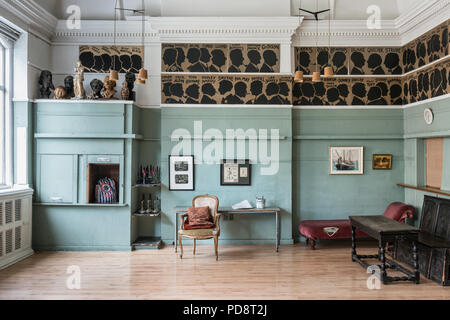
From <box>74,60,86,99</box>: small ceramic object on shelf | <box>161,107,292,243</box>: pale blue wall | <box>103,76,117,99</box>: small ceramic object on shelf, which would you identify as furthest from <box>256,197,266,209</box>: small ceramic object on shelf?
<box>74,60,86,99</box>: small ceramic object on shelf

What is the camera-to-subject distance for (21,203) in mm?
5977

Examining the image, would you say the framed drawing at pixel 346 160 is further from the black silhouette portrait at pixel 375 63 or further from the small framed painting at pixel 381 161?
the black silhouette portrait at pixel 375 63

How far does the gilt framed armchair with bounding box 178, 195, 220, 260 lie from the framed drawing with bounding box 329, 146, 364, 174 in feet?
9.02

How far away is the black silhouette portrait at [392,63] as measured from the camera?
7.16m

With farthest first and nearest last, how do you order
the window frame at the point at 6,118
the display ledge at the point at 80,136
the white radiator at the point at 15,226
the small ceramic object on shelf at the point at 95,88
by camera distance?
the small ceramic object on shelf at the point at 95,88 → the display ledge at the point at 80,136 → the window frame at the point at 6,118 → the white radiator at the point at 15,226

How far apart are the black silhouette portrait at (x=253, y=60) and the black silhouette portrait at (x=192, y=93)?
47.1 inches

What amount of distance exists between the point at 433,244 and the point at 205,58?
5352mm

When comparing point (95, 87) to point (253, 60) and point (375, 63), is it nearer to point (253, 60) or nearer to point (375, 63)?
point (253, 60)

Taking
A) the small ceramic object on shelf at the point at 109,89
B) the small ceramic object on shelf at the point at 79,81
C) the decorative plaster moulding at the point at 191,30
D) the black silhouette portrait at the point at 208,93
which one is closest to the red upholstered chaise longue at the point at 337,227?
the black silhouette portrait at the point at 208,93

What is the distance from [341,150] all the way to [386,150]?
1002mm

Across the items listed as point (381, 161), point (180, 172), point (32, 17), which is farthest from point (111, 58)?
point (381, 161)

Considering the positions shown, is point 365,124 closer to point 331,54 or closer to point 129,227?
point 331,54

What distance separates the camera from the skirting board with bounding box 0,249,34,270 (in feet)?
17.9

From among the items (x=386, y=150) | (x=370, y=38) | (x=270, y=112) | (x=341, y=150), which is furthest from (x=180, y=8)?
(x=386, y=150)
